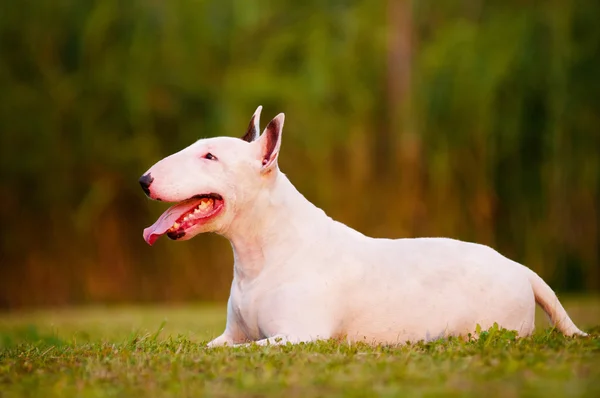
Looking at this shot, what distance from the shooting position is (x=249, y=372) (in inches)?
148

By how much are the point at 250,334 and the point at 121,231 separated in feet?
29.9

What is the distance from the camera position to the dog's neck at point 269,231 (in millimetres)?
5105

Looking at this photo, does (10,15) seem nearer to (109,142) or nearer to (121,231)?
(109,142)

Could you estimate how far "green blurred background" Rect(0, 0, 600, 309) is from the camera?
44.7 feet

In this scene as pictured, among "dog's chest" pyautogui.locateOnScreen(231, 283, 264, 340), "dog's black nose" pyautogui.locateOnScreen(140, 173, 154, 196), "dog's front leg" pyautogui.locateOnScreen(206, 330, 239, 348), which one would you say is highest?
"dog's black nose" pyautogui.locateOnScreen(140, 173, 154, 196)

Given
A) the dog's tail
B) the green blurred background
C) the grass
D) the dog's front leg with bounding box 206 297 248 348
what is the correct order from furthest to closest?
the green blurred background → the dog's tail → the dog's front leg with bounding box 206 297 248 348 → the grass

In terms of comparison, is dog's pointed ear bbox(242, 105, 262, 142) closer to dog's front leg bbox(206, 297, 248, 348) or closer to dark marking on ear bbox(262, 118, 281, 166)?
dark marking on ear bbox(262, 118, 281, 166)

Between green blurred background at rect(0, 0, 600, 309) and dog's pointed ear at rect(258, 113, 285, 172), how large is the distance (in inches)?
340

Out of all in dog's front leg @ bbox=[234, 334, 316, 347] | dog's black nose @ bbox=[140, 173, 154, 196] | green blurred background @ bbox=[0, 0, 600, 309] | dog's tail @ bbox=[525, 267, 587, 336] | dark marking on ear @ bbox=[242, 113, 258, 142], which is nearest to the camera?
dog's front leg @ bbox=[234, 334, 316, 347]

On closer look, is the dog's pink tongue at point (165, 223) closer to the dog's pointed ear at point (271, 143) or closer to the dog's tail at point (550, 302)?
the dog's pointed ear at point (271, 143)

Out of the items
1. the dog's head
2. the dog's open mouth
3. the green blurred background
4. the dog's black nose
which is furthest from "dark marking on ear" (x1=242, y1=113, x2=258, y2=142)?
the green blurred background

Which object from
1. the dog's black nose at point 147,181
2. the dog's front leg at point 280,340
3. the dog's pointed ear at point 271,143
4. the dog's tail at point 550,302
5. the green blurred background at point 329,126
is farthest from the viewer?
the green blurred background at point 329,126

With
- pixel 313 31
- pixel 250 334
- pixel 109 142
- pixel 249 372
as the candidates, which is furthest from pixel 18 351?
pixel 313 31

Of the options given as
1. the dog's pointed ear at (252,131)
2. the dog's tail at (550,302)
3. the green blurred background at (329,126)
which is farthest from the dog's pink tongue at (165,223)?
the green blurred background at (329,126)
